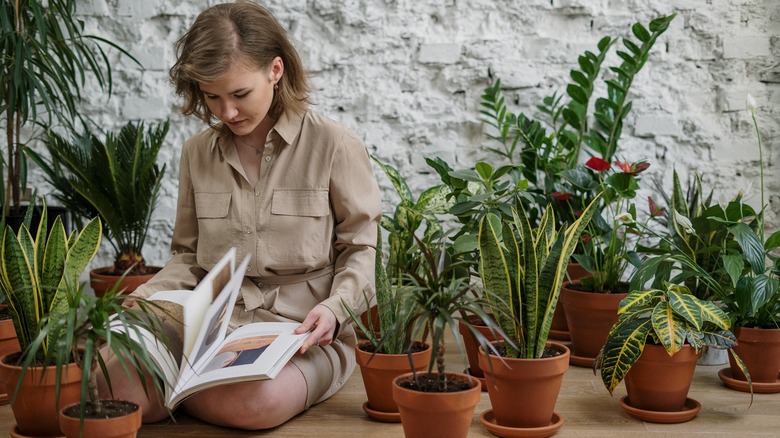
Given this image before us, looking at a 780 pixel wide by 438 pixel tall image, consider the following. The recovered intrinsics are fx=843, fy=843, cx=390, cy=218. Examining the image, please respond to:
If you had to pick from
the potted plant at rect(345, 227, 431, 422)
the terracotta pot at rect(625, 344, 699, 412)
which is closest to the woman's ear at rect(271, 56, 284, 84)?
the potted plant at rect(345, 227, 431, 422)

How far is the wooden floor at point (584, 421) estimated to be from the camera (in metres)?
2.15

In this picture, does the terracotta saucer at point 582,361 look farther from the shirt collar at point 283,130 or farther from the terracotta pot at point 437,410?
the shirt collar at point 283,130

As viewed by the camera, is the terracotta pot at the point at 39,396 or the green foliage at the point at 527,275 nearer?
the terracotta pot at the point at 39,396

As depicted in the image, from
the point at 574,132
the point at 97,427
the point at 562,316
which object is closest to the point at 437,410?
the point at 97,427

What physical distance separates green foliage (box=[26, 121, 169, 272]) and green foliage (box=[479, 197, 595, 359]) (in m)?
1.50

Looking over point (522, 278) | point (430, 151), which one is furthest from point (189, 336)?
point (430, 151)

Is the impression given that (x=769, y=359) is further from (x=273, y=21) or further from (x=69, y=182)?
(x=69, y=182)

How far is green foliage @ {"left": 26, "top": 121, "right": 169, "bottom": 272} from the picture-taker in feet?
10.1

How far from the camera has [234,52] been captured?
2.17 metres

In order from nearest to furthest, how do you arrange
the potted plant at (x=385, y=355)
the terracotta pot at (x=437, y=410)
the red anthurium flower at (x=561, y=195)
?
the terracotta pot at (x=437, y=410) → the potted plant at (x=385, y=355) → the red anthurium flower at (x=561, y=195)

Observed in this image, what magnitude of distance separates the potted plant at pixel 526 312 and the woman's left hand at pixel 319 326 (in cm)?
40

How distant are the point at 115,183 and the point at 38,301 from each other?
1210mm

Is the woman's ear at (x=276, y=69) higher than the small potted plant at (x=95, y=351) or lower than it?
higher

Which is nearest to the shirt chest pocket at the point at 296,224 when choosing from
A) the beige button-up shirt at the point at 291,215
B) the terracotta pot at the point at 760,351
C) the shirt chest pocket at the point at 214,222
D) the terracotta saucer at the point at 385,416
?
the beige button-up shirt at the point at 291,215
